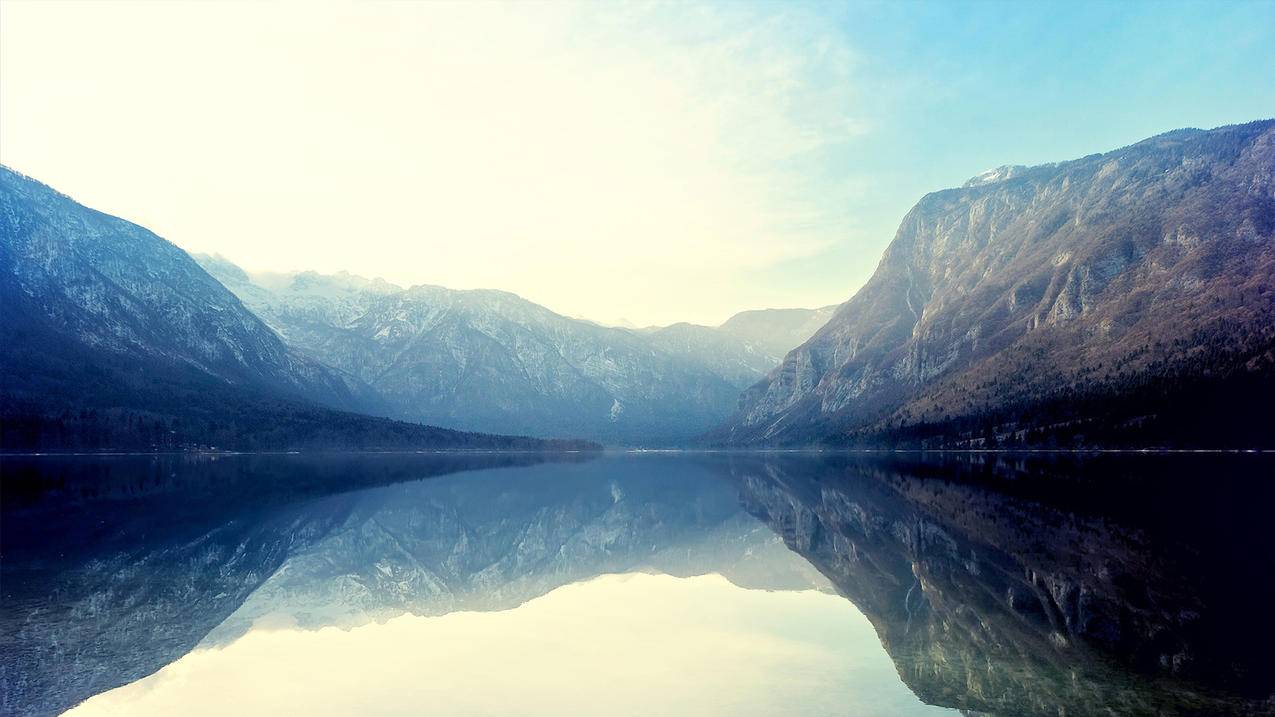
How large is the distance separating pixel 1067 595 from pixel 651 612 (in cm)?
1565

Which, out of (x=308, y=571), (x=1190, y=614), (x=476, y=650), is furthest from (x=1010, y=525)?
(x=308, y=571)

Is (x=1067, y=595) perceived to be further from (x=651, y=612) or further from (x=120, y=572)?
(x=120, y=572)

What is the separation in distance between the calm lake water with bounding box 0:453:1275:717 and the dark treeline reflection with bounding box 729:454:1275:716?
0.46 ft

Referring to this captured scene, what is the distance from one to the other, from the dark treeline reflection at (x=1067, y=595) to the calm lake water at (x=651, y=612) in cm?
14

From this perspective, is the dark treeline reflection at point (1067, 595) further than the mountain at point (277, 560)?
No

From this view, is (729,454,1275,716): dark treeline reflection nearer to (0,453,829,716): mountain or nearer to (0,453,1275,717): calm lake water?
(0,453,1275,717): calm lake water

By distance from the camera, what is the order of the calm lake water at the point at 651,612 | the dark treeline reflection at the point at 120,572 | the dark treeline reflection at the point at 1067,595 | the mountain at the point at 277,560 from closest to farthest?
the dark treeline reflection at the point at 1067,595
the calm lake water at the point at 651,612
the dark treeline reflection at the point at 120,572
the mountain at the point at 277,560

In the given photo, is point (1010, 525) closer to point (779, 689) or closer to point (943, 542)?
point (943, 542)

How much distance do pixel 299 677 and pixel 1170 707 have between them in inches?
860

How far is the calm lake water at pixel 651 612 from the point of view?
63.6ft

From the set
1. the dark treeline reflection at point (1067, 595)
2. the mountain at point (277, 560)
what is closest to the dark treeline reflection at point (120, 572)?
the mountain at point (277, 560)

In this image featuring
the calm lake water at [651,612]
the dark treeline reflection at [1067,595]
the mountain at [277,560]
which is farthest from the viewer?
the mountain at [277,560]

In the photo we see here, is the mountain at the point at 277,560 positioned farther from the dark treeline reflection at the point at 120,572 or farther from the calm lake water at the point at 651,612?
the calm lake water at the point at 651,612

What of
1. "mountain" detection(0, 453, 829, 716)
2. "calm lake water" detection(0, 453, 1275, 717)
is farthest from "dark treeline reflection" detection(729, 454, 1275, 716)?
"mountain" detection(0, 453, 829, 716)
